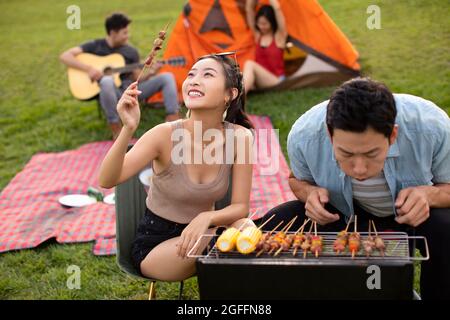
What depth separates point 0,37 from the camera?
1196cm

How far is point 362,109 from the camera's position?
2465 mm

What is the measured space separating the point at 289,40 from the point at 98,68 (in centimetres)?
208

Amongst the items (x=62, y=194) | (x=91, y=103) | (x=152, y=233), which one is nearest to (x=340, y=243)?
(x=152, y=233)

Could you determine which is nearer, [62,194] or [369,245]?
[369,245]

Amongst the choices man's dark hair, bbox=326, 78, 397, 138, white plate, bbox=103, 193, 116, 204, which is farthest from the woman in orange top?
man's dark hair, bbox=326, 78, 397, 138

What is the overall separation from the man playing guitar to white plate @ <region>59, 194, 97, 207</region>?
1.40 m

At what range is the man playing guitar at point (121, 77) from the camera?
645 centimetres

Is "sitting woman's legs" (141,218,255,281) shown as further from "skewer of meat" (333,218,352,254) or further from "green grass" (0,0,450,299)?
"green grass" (0,0,450,299)

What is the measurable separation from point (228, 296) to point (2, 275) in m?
2.15

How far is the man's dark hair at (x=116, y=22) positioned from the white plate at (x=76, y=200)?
227 centimetres

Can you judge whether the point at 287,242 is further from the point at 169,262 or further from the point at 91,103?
the point at 91,103

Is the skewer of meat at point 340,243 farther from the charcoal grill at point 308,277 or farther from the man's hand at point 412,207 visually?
the man's hand at point 412,207
